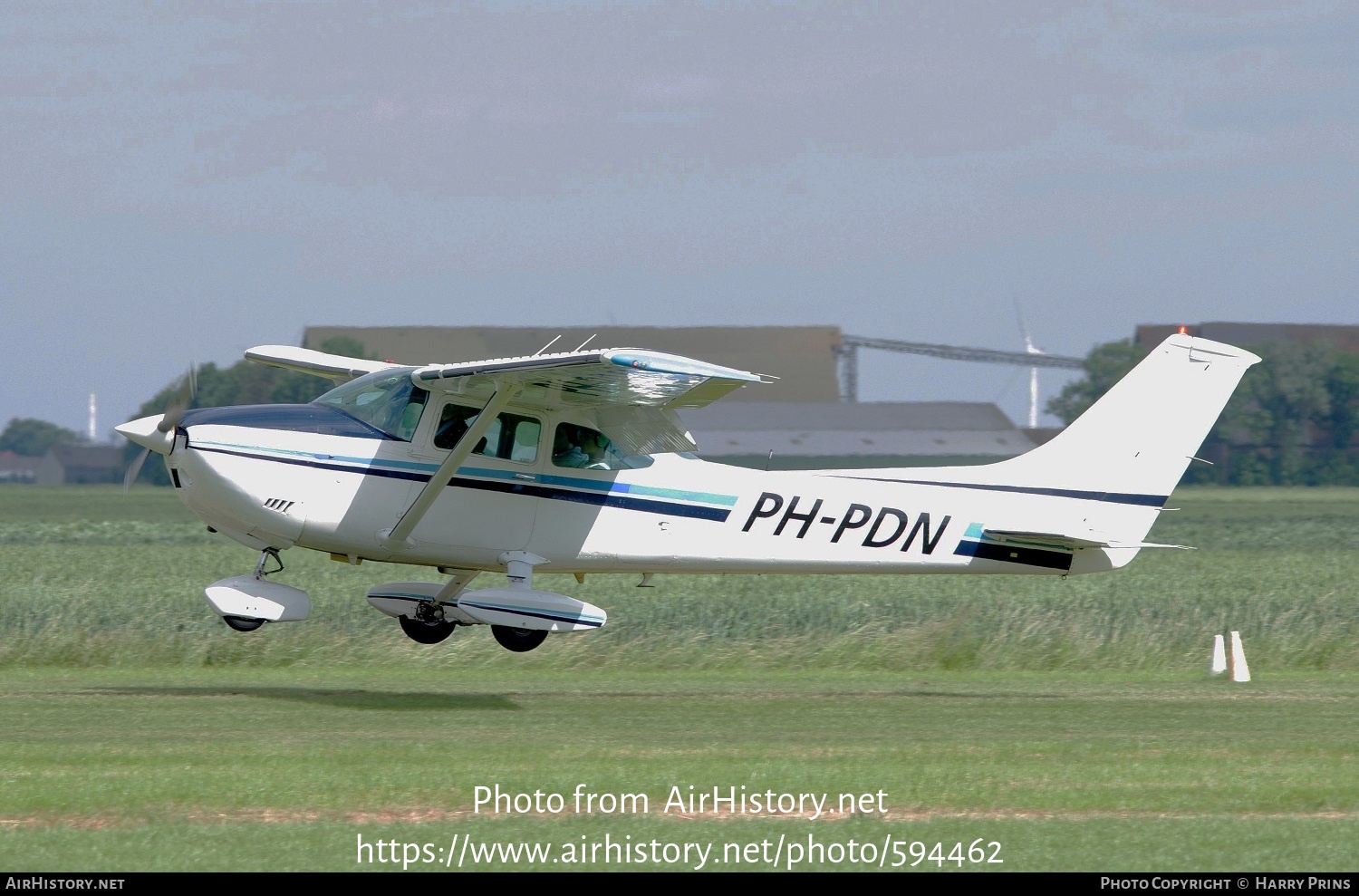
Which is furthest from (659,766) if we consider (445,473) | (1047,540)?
(1047,540)

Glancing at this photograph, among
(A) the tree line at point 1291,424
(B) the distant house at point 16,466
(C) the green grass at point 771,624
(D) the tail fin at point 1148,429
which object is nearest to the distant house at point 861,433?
(A) the tree line at point 1291,424

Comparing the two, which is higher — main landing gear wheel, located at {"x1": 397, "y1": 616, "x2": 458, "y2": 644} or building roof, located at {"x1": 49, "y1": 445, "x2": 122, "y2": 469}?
main landing gear wheel, located at {"x1": 397, "y1": 616, "x2": 458, "y2": 644}

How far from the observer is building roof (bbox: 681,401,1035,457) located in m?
69.8

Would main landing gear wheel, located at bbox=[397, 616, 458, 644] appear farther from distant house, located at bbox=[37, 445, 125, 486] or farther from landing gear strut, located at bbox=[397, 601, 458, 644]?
distant house, located at bbox=[37, 445, 125, 486]

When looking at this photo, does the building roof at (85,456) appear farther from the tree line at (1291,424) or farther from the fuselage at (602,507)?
the fuselage at (602,507)

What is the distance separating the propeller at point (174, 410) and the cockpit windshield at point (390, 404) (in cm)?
106

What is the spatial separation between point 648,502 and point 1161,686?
5.79 m

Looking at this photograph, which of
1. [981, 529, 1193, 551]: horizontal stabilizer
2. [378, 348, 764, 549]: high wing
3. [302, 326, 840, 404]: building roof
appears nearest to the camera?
[378, 348, 764, 549]: high wing

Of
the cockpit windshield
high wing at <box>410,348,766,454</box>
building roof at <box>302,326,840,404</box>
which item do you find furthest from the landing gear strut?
building roof at <box>302,326,840,404</box>

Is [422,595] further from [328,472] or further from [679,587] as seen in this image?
[679,587]

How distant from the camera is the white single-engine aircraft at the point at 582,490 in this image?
12.8 m

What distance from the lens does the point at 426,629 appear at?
14.1 metres

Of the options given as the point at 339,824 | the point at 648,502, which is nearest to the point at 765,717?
the point at 648,502

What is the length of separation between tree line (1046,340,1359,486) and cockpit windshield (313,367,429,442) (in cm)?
6422
